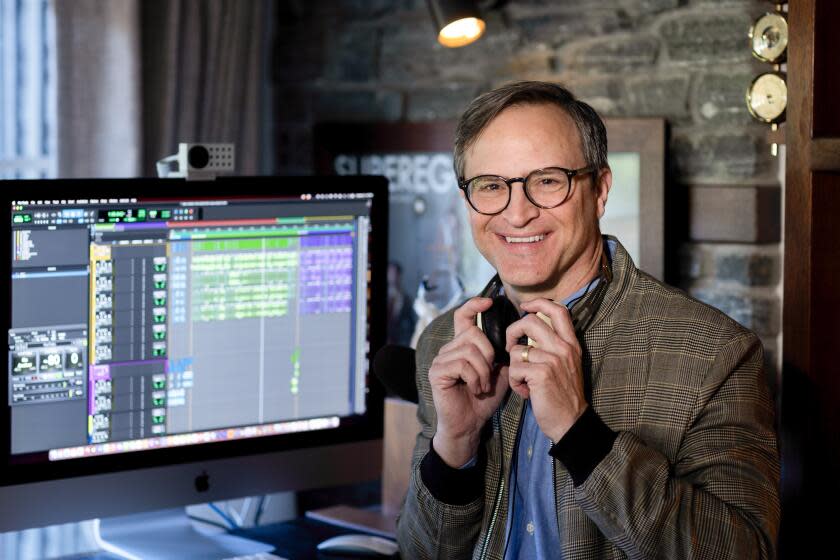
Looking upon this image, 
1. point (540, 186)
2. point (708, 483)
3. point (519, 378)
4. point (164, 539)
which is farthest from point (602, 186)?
point (164, 539)

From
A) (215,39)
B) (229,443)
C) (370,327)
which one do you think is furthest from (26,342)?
(215,39)

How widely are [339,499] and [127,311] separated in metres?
1.23

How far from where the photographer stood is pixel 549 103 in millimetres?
1660

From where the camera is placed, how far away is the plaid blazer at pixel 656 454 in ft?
4.79

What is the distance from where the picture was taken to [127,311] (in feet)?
6.02

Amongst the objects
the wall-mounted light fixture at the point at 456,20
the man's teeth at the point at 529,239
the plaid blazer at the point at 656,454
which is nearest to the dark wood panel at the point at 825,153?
the plaid blazer at the point at 656,454

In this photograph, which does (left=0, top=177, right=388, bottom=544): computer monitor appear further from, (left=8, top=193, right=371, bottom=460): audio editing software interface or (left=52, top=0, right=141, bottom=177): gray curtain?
(left=52, top=0, right=141, bottom=177): gray curtain

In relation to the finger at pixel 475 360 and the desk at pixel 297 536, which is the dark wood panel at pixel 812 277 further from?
the desk at pixel 297 536

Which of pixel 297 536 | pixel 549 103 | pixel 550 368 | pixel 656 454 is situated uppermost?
pixel 549 103

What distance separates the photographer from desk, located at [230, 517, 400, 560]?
6.34ft

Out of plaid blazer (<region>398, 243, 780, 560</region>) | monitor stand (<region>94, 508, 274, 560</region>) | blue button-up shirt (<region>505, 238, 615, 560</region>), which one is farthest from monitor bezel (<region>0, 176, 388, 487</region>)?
blue button-up shirt (<region>505, 238, 615, 560</region>)

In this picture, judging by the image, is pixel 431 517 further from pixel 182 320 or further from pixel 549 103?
pixel 549 103

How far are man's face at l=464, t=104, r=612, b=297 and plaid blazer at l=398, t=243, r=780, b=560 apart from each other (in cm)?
10

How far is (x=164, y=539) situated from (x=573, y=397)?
853 mm
